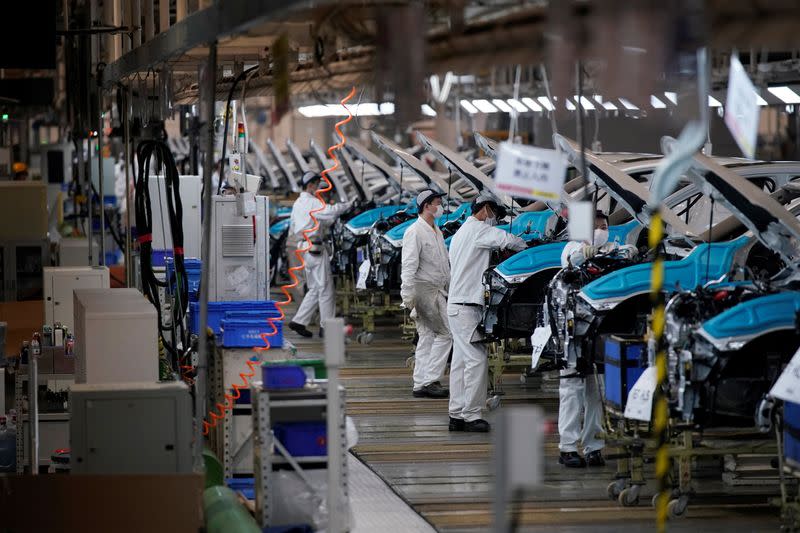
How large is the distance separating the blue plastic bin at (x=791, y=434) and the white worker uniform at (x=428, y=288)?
4954 mm

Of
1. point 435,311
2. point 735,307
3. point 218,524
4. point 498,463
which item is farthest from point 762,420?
point 435,311

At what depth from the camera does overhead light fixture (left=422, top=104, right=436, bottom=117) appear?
560cm

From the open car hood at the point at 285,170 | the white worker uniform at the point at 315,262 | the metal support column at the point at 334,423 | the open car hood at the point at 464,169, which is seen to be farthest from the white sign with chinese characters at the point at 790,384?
the open car hood at the point at 285,170

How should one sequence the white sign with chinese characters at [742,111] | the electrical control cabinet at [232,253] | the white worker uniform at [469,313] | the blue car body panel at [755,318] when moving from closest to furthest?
1. the white sign with chinese characters at [742,111]
2. the blue car body panel at [755,318]
3. the white worker uniform at [469,313]
4. the electrical control cabinet at [232,253]

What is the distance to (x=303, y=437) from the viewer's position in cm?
691

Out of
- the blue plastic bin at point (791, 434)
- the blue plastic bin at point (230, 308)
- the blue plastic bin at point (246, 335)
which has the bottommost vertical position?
the blue plastic bin at point (791, 434)

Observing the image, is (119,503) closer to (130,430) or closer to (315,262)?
(130,430)

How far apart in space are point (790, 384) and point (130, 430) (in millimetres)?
3312

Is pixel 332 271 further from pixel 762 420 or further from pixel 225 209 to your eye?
pixel 762 420

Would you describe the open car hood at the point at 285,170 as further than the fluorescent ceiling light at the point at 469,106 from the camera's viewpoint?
Yes

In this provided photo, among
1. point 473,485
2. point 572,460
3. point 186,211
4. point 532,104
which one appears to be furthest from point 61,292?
point 532,104

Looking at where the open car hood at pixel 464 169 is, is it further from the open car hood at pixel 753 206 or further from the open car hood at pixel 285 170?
the open car hood at pixel 285 170

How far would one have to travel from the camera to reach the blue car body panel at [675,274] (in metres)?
9.27

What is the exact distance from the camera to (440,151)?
14.7m
